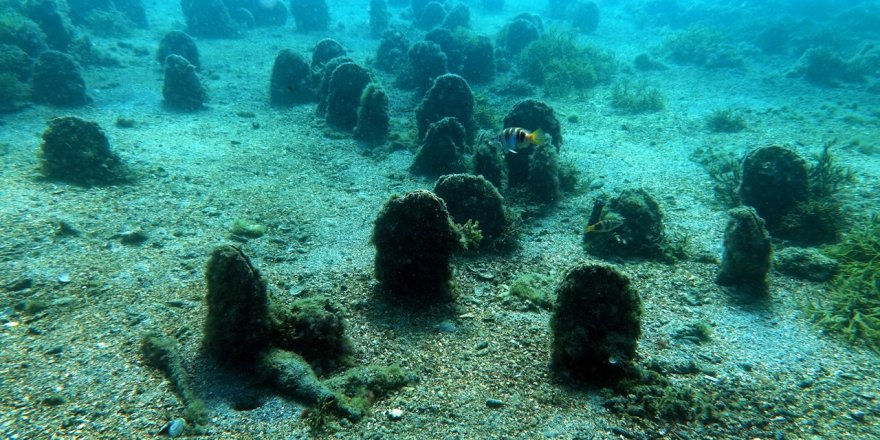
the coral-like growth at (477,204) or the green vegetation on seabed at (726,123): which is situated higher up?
the green vegetation on seabed at (726,123)

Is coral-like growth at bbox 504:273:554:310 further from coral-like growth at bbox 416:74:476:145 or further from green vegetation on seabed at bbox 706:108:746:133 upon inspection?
green vegetation on seabed at bbox 706:108:746:133

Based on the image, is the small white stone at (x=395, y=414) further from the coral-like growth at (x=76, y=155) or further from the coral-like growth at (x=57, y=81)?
the coral-like growth at (x=57, y=81)

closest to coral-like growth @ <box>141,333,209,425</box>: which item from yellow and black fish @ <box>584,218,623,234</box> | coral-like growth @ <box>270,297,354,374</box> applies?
coral-like growth @ <box>270,297,354,374</box>

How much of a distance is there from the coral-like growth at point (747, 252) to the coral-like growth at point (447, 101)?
776 centimetres

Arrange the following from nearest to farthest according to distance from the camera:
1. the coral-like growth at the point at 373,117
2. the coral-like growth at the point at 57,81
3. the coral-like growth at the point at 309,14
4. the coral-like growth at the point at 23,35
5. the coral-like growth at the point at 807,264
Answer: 1. the coral-like growth at the point at 807,264
2. the coral-like growth at the point at 373,117
3. the coral-like growth at the point at 57,81
4. the coral-like growth at the point at 23,35
5. the coral-like growth at the point at 309,14

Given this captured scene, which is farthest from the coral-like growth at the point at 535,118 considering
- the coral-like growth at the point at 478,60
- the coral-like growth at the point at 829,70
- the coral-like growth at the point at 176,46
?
the coral-like growth at the point at 829,70

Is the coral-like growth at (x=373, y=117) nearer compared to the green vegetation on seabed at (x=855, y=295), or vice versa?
the green vegetation on seabed at (x=855, y=295)

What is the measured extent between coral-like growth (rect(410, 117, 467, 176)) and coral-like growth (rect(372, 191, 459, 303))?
5.24m

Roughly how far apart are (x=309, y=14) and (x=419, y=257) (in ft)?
85.7

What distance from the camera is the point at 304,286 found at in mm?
6742

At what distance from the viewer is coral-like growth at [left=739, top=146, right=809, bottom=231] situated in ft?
27.5

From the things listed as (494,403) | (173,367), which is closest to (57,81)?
(173,367)

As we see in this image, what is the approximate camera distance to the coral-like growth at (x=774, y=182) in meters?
8.38

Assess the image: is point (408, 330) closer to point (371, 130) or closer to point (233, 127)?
point (371, 130)
